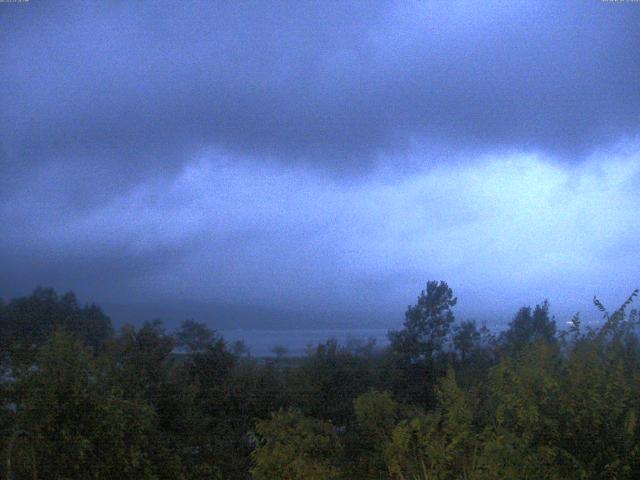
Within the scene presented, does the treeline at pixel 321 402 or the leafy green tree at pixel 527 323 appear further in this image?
the leafy green tree at pixel 527 323

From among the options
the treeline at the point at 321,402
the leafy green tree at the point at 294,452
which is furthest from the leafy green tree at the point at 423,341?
the leafy green tree at the point at 294,452

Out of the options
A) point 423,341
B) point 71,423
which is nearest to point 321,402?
point 423,341

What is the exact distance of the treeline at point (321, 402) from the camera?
684 cm

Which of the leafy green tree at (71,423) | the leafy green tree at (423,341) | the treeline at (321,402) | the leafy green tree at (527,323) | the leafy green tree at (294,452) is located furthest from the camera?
the leafy green tree at (423,341)

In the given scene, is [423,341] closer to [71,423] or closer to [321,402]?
[321,402]

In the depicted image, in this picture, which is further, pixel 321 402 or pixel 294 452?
pixel 321 402

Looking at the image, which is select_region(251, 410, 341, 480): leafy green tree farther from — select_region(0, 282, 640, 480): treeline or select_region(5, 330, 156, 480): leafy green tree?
select_region(5, 330, 156, 480): leafy green tree

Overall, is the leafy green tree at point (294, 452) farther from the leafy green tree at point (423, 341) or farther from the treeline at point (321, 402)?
the leafy green tree at point (423, 341)

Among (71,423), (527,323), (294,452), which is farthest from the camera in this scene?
(527,323)

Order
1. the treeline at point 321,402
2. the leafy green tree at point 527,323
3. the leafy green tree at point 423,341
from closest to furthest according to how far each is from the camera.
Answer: the treeline at point 321,402
the leafy green tree at point 527,323
the leafy green tree at point 423,341

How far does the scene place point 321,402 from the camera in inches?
596

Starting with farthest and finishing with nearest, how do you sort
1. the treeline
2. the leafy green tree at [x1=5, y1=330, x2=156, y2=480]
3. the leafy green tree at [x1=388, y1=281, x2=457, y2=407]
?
the leafy green tree at [x1=388, y1=281, x2=457, y2=407] < the leafy green tree at [x1=5, y1=330, x2=156, y2=480] < the treeline

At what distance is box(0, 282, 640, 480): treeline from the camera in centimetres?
684

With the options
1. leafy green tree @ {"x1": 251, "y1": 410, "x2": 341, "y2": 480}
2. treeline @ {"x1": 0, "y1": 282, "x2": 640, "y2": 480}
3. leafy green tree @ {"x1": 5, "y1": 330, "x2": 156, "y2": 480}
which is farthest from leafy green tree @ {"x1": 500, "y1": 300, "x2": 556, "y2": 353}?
leafy green tree @ {"x1": 5, "y1": 330, "x2": 156, "y2": 480}
